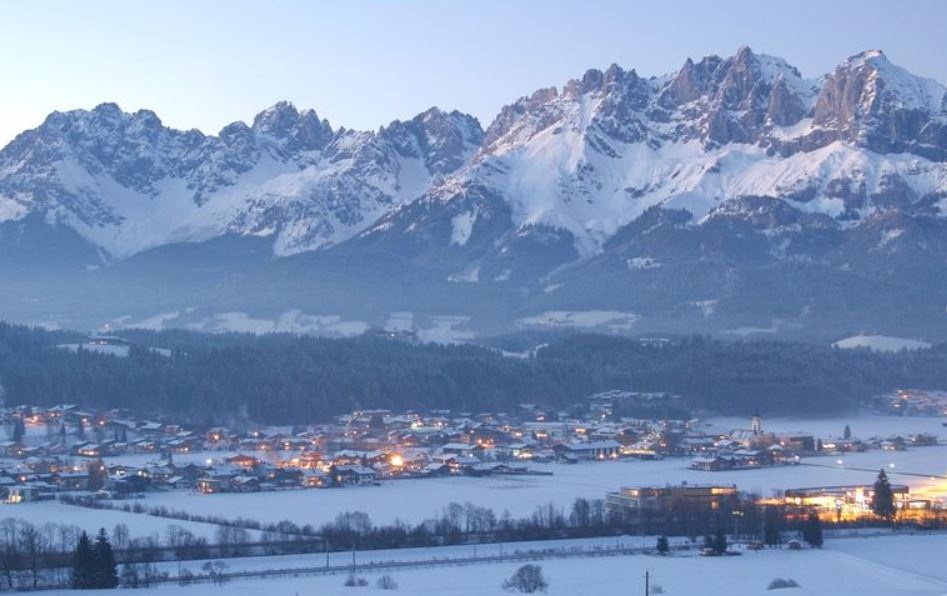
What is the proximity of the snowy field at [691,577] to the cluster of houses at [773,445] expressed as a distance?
24.3 meters

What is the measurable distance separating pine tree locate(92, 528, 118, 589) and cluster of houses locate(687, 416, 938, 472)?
31.3 meters

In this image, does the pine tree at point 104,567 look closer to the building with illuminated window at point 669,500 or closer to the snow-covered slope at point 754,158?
the building with illuminated window at point 669,500

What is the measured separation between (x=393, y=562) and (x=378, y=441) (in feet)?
123

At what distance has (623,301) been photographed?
513 feet

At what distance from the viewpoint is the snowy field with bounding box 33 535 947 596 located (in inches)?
1789

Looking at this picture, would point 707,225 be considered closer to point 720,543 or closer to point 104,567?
point 720,543

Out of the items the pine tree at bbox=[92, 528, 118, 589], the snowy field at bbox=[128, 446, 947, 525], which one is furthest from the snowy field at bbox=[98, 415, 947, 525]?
the pine tree at bbox=[92, 528, 118, 589]

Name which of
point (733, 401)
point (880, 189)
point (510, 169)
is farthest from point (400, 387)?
point (510, 169)

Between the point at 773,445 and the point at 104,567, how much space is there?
4045 centimetres

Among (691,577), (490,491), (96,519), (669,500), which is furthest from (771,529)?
(96,519)

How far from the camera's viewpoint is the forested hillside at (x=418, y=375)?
9725cm

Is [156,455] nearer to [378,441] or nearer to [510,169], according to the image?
[378,441]

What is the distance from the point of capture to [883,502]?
57.9m

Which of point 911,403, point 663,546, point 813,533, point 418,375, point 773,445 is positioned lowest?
point 663,546
